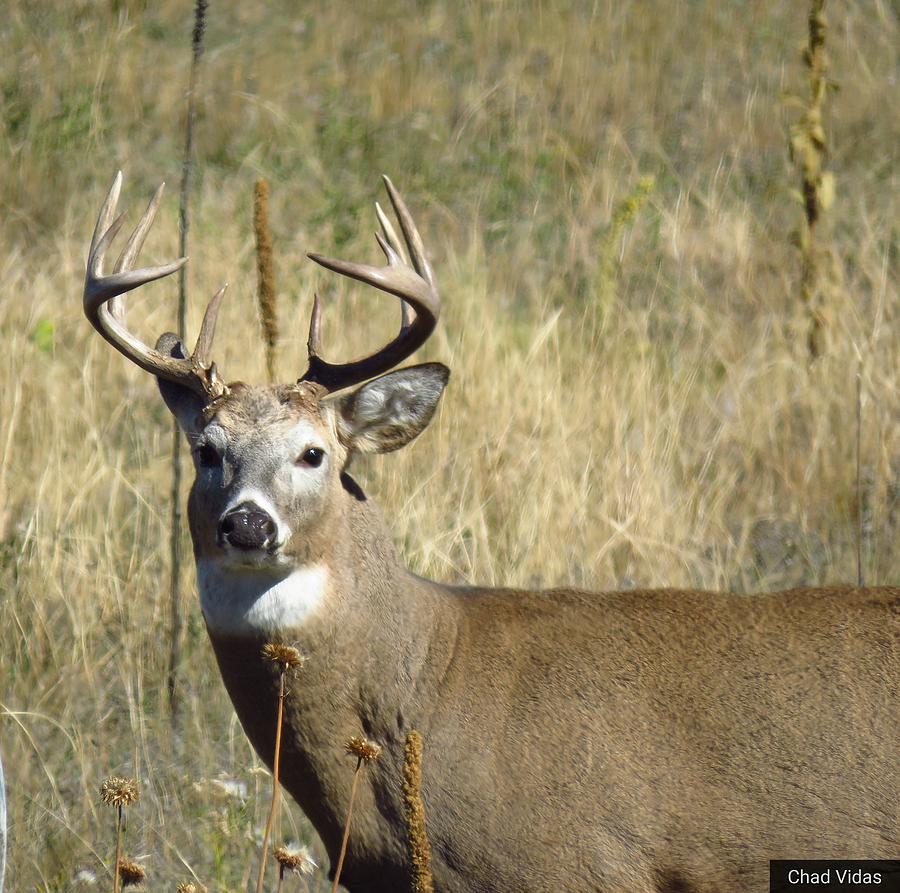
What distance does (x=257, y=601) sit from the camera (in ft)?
13.7

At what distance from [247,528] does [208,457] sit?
0.46m

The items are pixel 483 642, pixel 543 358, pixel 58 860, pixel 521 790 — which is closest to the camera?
pixel 521 790

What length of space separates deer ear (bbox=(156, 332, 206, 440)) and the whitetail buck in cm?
6

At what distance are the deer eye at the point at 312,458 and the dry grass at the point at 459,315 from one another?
1.35 m

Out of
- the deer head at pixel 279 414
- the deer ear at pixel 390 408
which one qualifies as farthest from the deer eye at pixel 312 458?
the deer ear at pixel 390 408

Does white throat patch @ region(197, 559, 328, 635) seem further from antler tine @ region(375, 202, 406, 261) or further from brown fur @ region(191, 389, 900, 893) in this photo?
antler tine @ region(375, 202, 406, 261)

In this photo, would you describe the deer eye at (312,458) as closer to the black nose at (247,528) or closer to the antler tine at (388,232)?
the black nose at (247,528)

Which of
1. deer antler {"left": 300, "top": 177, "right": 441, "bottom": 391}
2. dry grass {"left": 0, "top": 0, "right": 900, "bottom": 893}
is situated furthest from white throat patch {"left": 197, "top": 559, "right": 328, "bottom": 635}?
dry grass {"left": 0, "top": 0, "right": 900, "bottom": 893}

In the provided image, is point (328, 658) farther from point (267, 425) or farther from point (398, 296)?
point (398, 296)

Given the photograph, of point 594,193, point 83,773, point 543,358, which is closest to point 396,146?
point 594,193

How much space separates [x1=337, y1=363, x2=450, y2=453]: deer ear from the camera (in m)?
4.62

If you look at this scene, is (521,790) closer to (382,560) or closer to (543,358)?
(382,560)

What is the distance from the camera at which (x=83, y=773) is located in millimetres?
5285

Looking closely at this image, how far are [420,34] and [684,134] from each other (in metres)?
2.59
